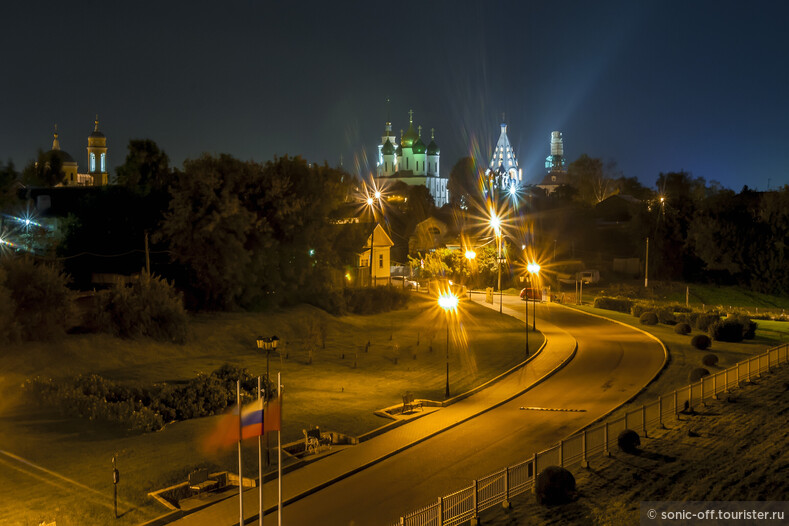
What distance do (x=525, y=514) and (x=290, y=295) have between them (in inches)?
1279

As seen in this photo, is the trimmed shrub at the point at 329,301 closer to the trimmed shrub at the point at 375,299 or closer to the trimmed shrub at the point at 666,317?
the trimmed shrub at the point at 375,299

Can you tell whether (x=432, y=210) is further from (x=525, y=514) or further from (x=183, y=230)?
(x=525, y=514)

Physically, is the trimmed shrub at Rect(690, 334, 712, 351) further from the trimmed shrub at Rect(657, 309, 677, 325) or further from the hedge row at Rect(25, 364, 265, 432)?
the hedge row at Rect(25, 364, 265, 432)

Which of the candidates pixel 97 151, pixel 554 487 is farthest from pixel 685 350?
pixel 97 151

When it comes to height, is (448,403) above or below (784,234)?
below

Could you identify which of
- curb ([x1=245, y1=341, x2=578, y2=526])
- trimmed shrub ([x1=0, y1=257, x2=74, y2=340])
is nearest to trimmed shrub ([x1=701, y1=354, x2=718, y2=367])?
curb ([x1=245, y1=341, x2=578, y2=526])

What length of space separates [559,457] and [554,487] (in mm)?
1733

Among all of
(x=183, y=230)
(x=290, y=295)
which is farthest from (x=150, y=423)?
(x=290, y=295)

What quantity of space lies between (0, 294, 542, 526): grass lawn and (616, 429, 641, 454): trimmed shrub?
7273 mm

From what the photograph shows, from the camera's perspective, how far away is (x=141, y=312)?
106 ft

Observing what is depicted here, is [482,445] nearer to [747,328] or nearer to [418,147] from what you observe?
[747,328]

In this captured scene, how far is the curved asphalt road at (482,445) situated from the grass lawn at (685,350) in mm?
597

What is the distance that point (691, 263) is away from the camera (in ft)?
241

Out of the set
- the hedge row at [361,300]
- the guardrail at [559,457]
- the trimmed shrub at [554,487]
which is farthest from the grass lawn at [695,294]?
the trimmed shrub at [554,487]
